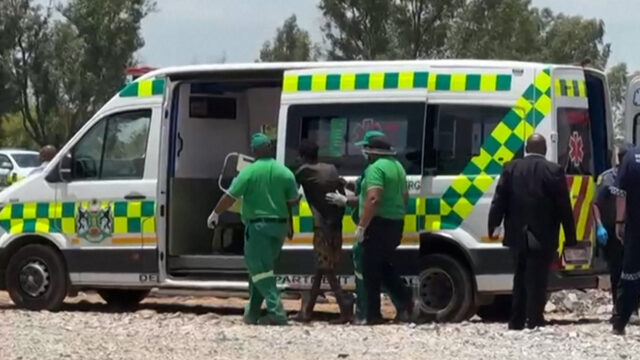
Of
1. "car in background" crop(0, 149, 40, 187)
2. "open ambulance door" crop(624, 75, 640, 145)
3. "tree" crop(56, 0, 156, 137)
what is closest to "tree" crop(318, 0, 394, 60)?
"tree" crop(56, 0, 156, 137)

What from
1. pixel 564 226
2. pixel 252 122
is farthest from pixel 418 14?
pixel 564 226

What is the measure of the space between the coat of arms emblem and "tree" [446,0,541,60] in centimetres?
3209

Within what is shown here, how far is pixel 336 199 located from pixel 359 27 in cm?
3446

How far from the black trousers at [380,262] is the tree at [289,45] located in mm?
45638

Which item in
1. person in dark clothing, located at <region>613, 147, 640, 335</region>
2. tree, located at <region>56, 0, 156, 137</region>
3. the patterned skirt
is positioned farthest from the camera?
tree, located at <region>56, 0, 156, 137</region>

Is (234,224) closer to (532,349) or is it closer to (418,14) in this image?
(532,349)

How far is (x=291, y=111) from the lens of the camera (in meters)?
14.2

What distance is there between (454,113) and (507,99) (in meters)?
0.51

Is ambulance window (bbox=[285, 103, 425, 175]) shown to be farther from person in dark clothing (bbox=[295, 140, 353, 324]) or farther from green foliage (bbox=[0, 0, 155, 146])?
green foliage (bbox=[0, 0, 155, 146])

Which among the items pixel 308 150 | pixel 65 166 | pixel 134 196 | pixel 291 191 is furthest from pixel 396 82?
pixel 65 166

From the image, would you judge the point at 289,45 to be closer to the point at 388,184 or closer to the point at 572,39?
the point at 572,39

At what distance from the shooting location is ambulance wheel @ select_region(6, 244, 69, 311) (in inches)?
597

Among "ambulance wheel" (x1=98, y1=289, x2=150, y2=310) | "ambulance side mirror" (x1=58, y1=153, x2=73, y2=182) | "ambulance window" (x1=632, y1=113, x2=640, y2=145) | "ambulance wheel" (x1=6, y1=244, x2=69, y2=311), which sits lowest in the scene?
"ambulance wheel" (x1=98, y1=289, x2=150, y2=310)

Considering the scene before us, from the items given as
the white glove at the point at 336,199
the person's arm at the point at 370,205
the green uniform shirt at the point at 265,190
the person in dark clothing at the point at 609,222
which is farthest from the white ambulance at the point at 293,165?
the green uniform shirt at the point at 265,190
